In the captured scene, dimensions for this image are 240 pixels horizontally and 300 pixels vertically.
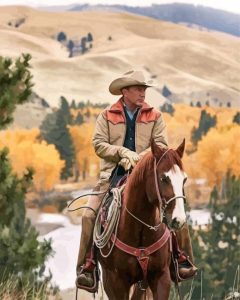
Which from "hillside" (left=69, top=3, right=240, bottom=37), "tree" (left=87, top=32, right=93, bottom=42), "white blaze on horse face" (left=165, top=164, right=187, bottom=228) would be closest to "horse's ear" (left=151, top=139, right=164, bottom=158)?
"white blaze on horse face" (left=165, top=164, right=187, bottom=228)

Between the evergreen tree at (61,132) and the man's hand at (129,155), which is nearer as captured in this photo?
the man's hand at (129,155)

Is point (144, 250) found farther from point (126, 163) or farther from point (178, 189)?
point (178, 189)

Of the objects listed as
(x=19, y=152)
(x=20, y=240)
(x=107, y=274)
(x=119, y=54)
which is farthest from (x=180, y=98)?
(x=107, y=274)

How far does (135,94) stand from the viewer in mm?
5758

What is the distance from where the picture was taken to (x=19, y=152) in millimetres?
45781

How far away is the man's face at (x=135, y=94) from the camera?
226 inches

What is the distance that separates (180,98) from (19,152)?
11.4 meters

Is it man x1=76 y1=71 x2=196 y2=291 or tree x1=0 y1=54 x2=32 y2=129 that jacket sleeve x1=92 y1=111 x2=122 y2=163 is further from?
tree x1=0 y1=54 x2=32 y2=129

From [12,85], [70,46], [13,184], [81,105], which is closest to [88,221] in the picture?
[12,85]

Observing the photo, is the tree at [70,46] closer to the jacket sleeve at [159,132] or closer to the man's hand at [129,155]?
the jacket sleeve at [159,132]

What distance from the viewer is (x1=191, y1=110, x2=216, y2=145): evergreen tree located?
2042 inches

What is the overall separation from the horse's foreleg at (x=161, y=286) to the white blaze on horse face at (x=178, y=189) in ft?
2.55

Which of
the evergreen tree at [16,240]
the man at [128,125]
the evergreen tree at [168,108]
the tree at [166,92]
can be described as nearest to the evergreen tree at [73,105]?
the tree at [166,92]

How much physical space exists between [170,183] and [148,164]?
0.35 metres
